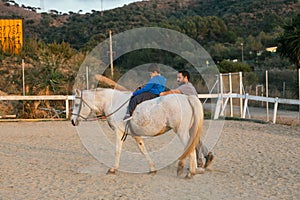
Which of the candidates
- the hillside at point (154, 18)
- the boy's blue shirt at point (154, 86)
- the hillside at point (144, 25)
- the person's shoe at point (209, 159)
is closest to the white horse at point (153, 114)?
the boy's blue shirt at point (154, 86)

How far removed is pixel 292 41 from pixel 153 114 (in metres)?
18.7

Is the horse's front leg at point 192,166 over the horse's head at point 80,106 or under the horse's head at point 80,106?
under

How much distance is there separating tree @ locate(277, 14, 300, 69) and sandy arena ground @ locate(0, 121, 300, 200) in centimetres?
1304

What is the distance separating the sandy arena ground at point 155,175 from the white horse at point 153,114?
1.67 ft

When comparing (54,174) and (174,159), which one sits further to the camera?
(174,159)

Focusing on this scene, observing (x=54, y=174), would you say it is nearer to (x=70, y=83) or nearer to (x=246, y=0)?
(x=70, y=83)

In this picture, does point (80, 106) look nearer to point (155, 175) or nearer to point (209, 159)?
point (155, 175)

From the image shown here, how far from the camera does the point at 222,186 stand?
6.62 metres

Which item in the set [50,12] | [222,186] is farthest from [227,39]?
[222,186]

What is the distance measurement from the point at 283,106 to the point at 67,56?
15.5m

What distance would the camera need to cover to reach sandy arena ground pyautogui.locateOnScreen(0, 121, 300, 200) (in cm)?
628

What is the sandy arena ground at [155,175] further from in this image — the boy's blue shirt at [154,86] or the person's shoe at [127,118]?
the boy's blue shirt at [154,86]

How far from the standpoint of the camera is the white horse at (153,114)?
706cm

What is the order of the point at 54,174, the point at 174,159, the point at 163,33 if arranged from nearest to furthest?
the point at 54,174, the point at 174,159, the point at 163,33
